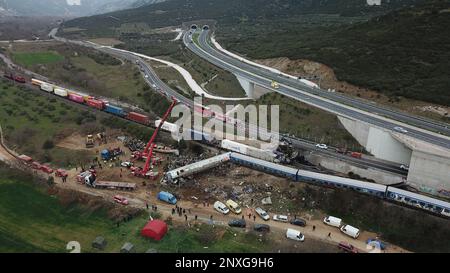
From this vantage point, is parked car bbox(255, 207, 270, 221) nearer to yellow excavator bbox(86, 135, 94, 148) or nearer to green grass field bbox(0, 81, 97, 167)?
green grass field bbox(0, 81, 97, 167)

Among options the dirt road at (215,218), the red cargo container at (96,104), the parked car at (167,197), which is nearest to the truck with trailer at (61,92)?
the red cargo container at (96,104)

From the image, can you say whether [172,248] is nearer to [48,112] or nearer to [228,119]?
[228,119]

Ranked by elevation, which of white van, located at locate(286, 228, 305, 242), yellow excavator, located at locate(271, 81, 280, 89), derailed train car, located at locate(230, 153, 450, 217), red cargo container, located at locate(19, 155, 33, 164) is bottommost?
white van, located at locate(286, 228, 305, 242)

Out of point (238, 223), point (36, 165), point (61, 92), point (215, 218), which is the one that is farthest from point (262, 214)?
point (61, 92)

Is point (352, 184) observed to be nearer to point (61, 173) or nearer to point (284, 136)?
point (284, 136)

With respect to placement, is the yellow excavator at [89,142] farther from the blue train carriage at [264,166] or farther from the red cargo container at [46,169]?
the blue train carriage at [264,166]

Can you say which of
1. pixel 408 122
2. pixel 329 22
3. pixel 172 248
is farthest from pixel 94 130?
pixel 329 22

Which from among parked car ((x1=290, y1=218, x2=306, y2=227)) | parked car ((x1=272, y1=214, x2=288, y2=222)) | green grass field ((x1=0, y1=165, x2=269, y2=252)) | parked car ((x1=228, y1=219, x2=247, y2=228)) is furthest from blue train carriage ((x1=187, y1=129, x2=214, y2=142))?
parked car ((x1=290, y1=218, x2=306, y2=227))
